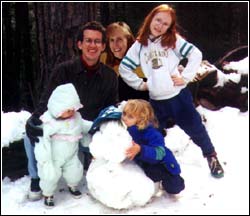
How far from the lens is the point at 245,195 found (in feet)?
11.9

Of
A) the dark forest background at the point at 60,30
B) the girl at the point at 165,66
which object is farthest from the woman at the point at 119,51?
the dark forest background at the point at 60,30

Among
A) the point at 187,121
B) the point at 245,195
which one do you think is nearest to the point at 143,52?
the point at 187,121

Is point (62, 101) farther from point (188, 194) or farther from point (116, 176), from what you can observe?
point (188, 194)

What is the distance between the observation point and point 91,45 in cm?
380

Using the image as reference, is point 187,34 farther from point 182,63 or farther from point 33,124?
point 33,124

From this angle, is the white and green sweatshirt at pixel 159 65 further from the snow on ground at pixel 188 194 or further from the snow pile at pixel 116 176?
the snow on ground at pixel 188 194

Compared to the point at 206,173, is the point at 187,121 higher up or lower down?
higher up

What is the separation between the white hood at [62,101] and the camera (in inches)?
136

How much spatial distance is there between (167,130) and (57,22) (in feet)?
4.89

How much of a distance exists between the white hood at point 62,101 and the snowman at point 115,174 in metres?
0.24

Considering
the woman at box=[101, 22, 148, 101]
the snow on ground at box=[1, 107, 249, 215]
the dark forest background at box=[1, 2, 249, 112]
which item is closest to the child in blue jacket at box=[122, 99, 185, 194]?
the snow on ground at box=[1, 107, 249, 215]

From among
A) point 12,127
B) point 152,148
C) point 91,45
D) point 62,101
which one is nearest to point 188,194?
point 152,148

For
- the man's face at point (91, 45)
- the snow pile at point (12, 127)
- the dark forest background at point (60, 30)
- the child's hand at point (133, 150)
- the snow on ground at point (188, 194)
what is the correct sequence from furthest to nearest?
the dark forest background at point (60, 30) → the snow pile at point (12, 127) → the man's face at point (91, 45) → the snow on ground at point (188, 194) → the child's hand at point (133, 150)

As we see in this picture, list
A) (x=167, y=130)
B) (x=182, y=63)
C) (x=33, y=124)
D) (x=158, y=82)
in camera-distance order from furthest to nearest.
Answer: (x=182, y=63)
(x=167, y=130)
(x=158, y=82)
(x=33, y=124)
